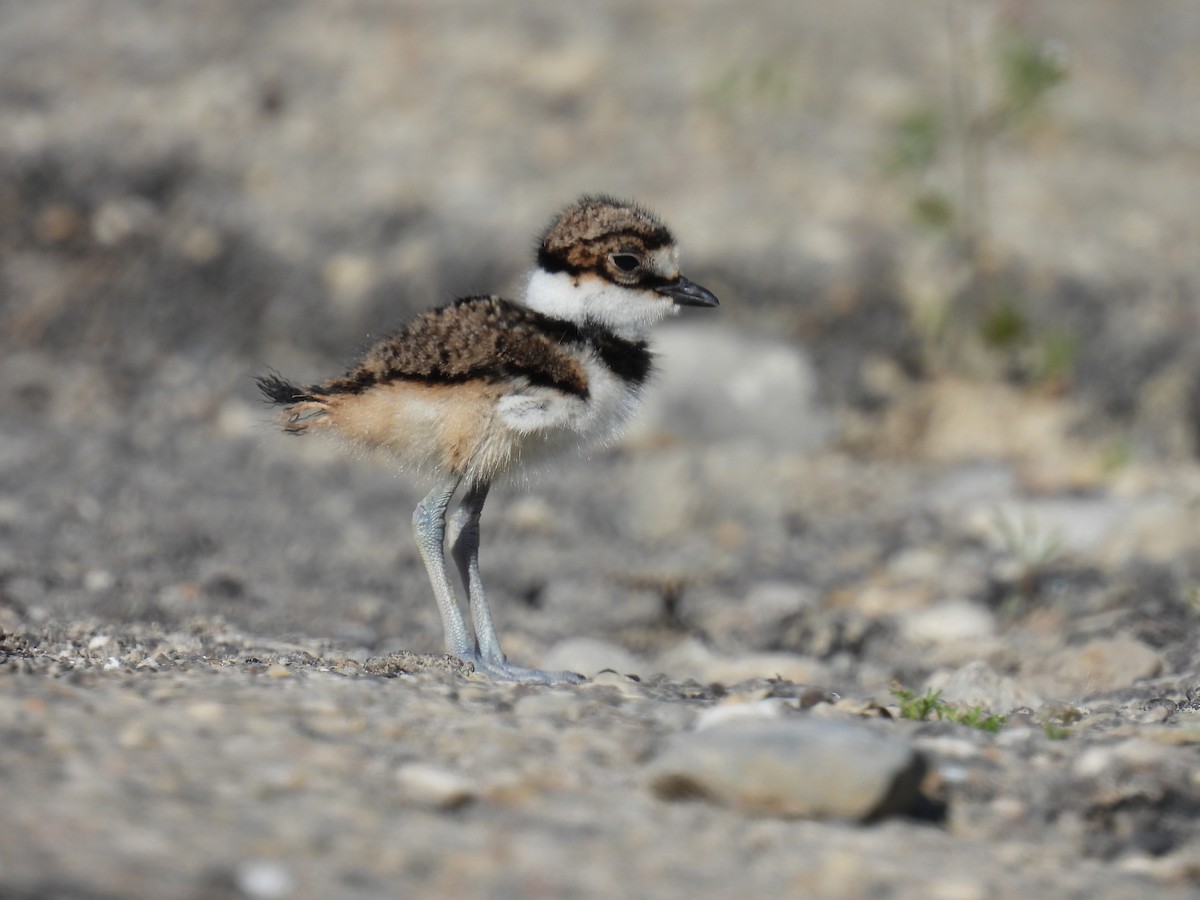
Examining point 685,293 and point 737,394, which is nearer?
point 685,293

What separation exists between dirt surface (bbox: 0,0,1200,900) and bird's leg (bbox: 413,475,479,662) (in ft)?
0.36

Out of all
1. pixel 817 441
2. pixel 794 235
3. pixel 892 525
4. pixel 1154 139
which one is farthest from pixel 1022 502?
pixel 1154 139

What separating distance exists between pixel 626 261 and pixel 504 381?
50 cm

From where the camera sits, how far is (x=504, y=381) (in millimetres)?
3156

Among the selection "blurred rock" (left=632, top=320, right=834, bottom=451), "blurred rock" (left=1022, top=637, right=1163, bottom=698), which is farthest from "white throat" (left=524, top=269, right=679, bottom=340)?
"blurred rock" (left=632, top=320, right=834, bottom=451)

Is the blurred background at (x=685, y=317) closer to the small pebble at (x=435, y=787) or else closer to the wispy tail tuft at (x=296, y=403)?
the wispy tail tuft at (x=296, y=403)

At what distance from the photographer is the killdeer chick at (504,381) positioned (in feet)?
10.4

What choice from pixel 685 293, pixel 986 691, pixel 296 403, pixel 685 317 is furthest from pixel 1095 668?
pixel 685 317

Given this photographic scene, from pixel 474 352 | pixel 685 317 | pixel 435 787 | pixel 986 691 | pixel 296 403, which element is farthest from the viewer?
pixel 685 317

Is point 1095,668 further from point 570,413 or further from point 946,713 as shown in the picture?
point 570,413

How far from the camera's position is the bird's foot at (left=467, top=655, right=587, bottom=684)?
121 inches

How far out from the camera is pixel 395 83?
6602 mm

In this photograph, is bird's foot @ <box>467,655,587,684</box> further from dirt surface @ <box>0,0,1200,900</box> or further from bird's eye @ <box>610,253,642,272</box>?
bird's eye @ <box>610,253,642,272</box>

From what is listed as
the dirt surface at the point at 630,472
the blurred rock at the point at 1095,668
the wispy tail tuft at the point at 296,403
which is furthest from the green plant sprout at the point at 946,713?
the wispy tail tuft at the point at 296,403
